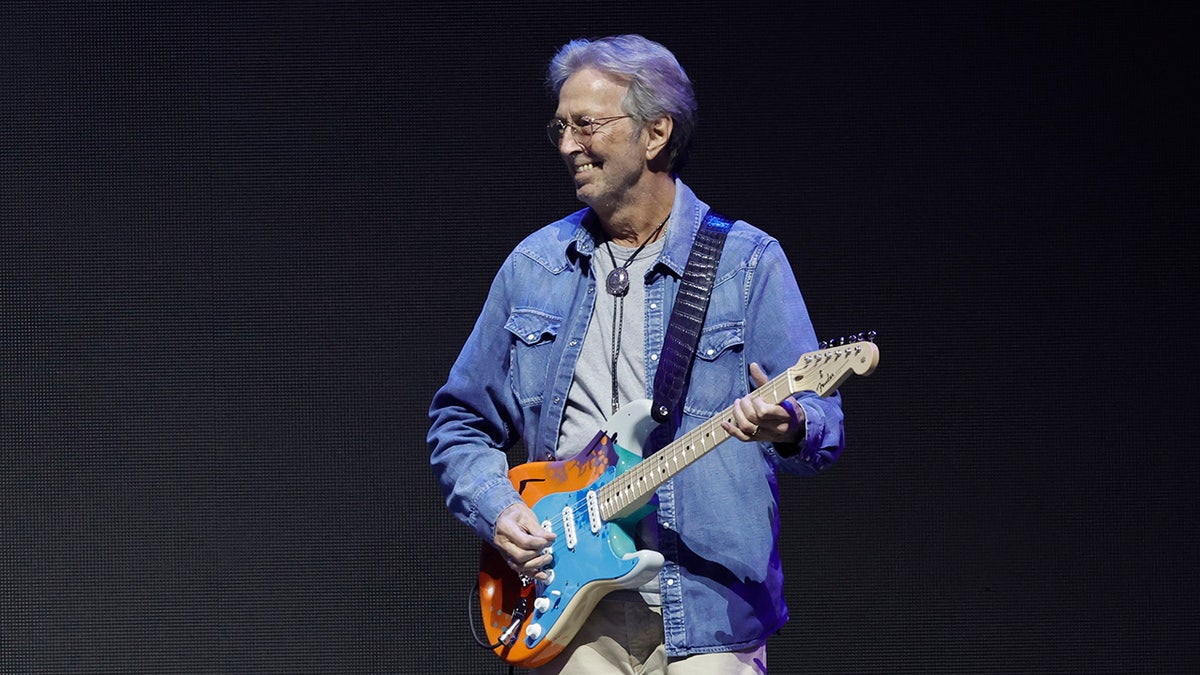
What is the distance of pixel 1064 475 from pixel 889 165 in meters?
0.95

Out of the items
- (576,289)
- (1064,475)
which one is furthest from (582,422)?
(1064,475)

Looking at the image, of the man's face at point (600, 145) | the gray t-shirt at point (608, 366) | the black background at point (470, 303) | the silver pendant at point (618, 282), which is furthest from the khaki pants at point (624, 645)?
the black background at point (470, 303)

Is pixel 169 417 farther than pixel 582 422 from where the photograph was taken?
Yes

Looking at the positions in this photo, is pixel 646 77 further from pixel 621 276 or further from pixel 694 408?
pixel 694 408

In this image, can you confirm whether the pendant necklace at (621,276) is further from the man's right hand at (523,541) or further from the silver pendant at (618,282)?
the man's right hand at (523,541)

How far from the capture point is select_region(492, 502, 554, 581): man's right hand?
2.10m

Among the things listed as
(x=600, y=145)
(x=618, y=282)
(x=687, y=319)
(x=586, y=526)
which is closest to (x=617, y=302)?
(x=618, y=282)

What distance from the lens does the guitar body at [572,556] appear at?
2047 mm

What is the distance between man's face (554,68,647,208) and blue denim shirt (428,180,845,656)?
11 cm

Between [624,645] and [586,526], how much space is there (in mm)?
196

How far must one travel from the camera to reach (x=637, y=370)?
85.4 inches

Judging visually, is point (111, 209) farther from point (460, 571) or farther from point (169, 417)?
point (460, 571)

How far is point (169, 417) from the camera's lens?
375 centimetres

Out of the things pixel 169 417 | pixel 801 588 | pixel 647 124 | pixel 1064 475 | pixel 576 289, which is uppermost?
pixel 647 124
